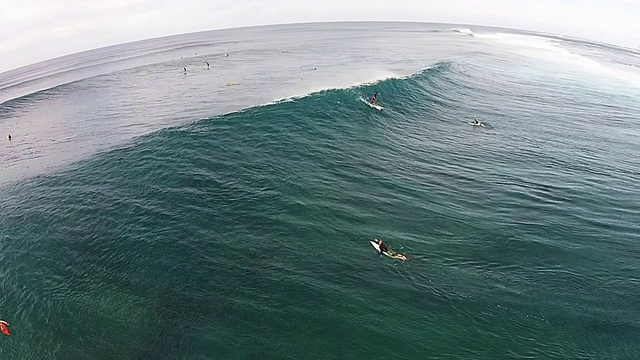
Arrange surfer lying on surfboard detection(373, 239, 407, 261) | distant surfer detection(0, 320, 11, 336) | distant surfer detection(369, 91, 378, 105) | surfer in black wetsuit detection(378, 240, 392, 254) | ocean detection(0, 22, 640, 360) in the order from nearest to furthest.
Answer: ocean detection(0, 22, 640, 360), distant surfer detection(0, 320, 11, 336), surfer lying on surfboard detection(373, 239, 407, 261), surfer in black wetsuit detection(378, 240, 392, 254), distant surfer detection(369, 91, 378, 105)

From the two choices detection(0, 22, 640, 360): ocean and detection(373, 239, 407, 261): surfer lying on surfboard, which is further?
detection(373, 239, 407, 261): surfer lying on surfboard

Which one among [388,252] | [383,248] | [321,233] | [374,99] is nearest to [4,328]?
[321,233]

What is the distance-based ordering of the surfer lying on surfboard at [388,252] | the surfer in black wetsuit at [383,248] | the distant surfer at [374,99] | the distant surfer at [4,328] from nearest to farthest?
the distant surfer at [4,328] < the surfer lying on surfboard at [388,252] < the surfer in black wetsuit at [383,248] < the distant surfer at [374,99]

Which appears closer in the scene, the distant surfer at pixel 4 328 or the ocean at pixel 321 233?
the ocean at pixel 321 233

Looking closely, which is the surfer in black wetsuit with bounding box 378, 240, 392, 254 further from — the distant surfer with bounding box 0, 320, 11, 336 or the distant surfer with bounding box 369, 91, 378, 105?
the distant surfer with bounding box 369, 91, 378, 105

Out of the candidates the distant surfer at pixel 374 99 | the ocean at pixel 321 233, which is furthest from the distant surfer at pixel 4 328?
the distant surfer at pixel 374 99

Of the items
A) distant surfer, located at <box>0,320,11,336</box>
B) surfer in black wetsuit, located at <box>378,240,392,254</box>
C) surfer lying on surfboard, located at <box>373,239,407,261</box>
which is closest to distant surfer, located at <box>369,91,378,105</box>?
surfer lying on surfboard, located at <box>373,239,407,261</box>

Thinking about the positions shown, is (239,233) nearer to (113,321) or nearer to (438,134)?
(113,321)

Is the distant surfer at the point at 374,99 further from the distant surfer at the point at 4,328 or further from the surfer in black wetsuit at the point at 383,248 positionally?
the distant surfer at the point at 4,328
